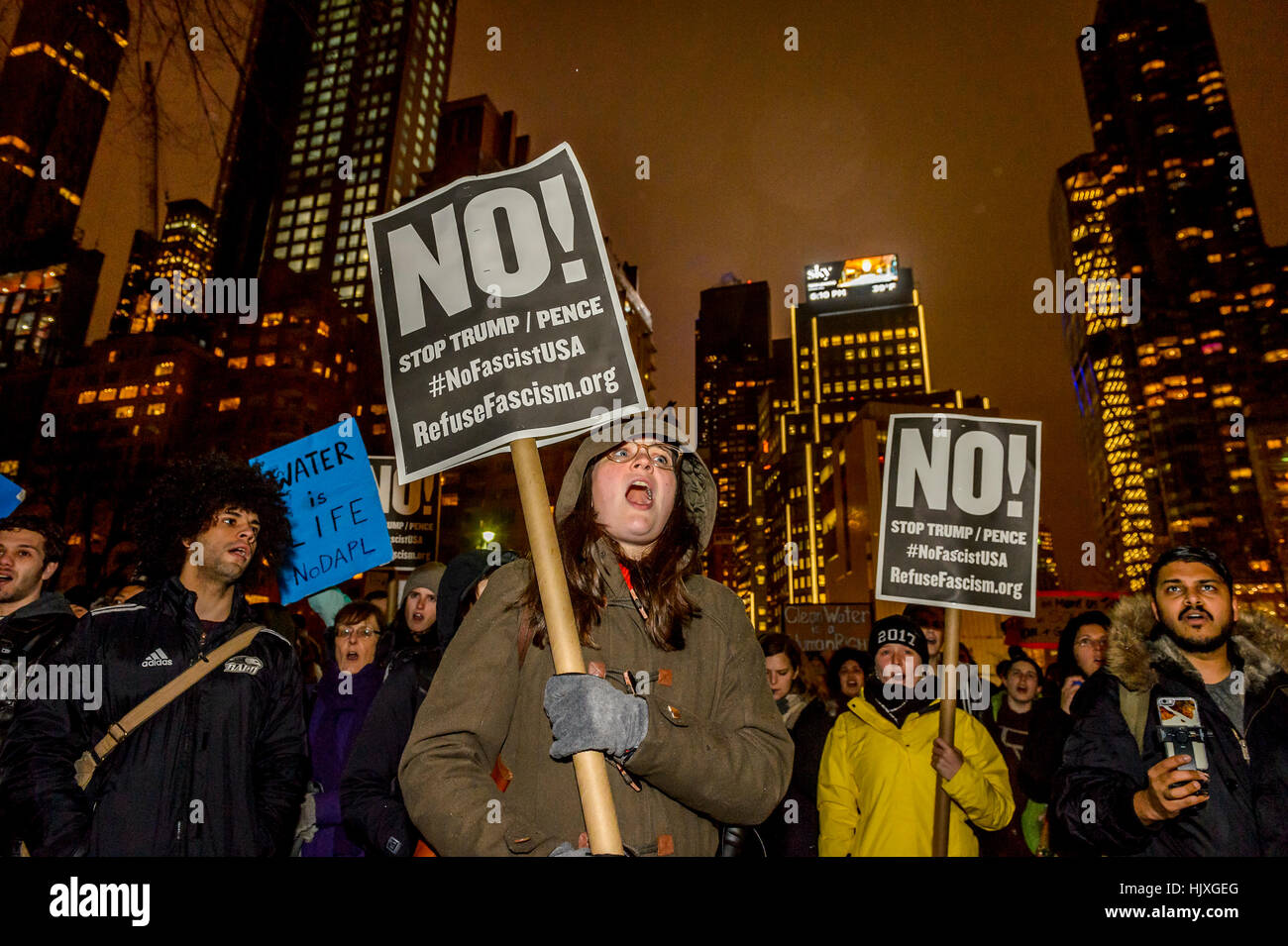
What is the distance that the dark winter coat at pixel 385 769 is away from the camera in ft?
12.5

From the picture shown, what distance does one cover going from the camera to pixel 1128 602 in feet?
12.7

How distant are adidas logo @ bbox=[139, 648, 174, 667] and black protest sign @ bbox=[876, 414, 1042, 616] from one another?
14.1 feet

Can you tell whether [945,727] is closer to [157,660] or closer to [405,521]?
[157,660]

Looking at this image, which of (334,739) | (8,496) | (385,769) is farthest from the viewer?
(8,496)

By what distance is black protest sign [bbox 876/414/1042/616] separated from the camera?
5.55 meters

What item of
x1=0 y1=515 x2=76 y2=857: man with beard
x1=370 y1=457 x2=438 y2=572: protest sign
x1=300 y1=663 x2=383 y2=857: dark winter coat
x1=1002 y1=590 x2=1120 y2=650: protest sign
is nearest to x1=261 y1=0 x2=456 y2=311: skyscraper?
x1=1002 y1=590 x2=1120 y2=650: protest sign

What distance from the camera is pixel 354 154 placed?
6235 inches

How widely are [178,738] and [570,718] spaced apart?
2460mm

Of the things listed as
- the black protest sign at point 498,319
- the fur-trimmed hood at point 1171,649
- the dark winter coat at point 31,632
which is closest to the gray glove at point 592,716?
the black protest sign at point 498,319

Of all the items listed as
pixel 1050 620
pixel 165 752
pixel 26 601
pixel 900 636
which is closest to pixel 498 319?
pixel 165 752

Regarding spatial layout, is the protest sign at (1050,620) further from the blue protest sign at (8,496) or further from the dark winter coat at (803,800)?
the blue protest sign at (8,496)

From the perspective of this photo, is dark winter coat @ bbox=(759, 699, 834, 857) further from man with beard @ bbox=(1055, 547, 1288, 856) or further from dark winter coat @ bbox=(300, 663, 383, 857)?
dark winter coat @ bbox=(300, 663, 383, 857)

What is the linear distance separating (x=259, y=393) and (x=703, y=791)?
115 meters

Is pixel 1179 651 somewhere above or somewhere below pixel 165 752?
above
